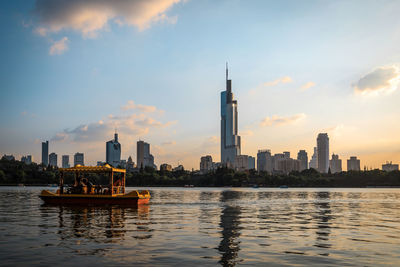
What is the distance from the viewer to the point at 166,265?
1496cm

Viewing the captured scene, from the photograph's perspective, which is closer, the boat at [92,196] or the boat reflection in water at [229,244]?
the boat reflection in water at [229,244]

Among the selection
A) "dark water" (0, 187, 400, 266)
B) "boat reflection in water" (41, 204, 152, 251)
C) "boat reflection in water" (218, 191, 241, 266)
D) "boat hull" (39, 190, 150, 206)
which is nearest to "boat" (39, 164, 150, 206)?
"boat hull" (39, 190, 150, 206)

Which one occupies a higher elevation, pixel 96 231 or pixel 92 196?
pixel 92 196

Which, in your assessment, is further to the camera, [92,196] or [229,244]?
[92,196]

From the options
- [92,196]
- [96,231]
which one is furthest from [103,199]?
[96,231]

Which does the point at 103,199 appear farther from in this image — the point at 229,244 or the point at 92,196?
the point at 229,244

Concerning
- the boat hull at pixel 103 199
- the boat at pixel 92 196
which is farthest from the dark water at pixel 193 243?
the boat at pixel 92 196

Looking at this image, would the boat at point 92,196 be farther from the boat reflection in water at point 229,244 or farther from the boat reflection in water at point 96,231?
the boat reflection in water at point 229,244

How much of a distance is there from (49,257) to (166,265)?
4.78m

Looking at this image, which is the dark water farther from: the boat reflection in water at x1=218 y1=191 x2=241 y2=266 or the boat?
the boat

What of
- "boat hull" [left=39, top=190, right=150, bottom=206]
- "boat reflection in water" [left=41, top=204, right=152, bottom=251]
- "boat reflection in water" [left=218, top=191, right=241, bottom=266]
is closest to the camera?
"boat reflection in water" [left=218, top=191, right=241, bottom=266]

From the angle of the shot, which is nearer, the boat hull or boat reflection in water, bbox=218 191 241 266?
boat reflection in water, bbox=218 191 241 266

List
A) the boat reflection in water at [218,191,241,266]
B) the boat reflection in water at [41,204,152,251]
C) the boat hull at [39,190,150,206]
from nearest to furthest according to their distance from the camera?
1. the boat reflection in water at [218,191,241,266]
2. the boat reflection in water at [41,204,152,251]
3. the boat hull at [39,190,150,206]

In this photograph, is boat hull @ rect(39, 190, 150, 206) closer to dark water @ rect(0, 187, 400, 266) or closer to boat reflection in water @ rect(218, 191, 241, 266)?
dark water @ rect(0, 187, 400, 266)
